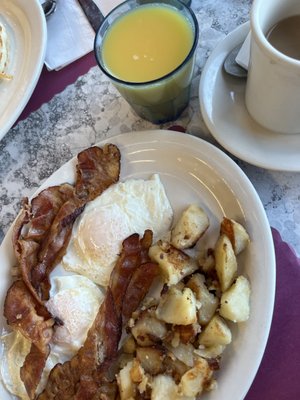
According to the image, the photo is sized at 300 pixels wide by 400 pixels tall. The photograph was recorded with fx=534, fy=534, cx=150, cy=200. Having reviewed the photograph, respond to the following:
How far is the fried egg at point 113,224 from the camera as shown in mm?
1303

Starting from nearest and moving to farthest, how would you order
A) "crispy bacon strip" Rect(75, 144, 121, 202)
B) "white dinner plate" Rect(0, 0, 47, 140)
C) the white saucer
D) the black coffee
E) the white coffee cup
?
the white coffee cup, the black coffee, the white saucer, "crispy bacon strip" Rect(75, 144, 121, 202), "white dinner plate" Rect(0, 0, 47, 140)

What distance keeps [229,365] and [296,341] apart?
0.17 m

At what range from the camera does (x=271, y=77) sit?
1.09 m

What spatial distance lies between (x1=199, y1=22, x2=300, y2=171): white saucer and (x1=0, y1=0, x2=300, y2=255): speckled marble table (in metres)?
0.13

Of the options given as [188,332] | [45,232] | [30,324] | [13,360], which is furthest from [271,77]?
[13,360]

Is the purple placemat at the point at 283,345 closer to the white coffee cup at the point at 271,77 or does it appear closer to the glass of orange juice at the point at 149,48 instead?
the white coffee cup at the point at 271,77

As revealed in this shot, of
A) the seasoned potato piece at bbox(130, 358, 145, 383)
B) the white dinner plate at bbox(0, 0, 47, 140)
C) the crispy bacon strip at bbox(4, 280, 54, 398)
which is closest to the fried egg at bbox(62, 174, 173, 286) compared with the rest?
the crispy bacon strip at bbox(4, 280, 54, 398)

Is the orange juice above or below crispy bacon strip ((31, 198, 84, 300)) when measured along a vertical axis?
above

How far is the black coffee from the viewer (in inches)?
45.1

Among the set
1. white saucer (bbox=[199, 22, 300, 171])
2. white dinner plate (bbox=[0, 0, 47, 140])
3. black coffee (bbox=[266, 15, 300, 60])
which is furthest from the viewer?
white dinner plate (bbox=[0, 0, 47, 140])

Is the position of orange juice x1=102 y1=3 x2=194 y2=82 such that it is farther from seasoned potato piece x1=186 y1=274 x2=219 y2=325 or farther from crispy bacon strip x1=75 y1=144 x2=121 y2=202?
seasoned potato piece x1=186 y1=274 x2=219 y2=325

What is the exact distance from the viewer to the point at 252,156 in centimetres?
125

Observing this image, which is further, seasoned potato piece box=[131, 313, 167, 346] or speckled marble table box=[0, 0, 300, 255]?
speckled marble table box=[0, 0, 300, 255]

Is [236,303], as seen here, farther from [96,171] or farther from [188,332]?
[96,171]
